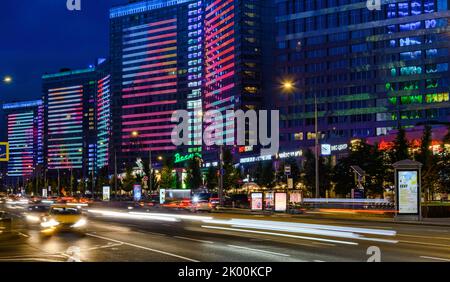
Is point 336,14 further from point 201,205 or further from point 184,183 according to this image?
point 201,205

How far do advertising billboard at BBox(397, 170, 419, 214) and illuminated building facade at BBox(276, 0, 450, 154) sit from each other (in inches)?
3232

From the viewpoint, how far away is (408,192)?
36.2 m

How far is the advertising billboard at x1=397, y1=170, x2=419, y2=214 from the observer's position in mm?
35375

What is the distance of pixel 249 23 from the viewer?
561 ft

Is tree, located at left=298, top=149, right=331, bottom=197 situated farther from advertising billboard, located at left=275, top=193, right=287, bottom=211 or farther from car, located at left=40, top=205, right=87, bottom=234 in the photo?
car, located at left=40, top=205, right=87, bottom=234

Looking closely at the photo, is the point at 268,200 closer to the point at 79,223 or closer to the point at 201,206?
the point at 201,206

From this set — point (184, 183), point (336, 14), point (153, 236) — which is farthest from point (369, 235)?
point (336, 14)

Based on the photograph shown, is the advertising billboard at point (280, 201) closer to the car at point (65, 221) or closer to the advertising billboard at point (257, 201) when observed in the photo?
the advertising billboard at point (257, 201)

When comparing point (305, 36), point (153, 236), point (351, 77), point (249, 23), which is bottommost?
point (153, 236)

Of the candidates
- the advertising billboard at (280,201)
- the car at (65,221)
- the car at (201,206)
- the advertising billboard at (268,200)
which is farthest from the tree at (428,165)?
the car at (65,221)

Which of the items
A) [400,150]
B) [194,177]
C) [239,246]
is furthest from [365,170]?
[194,177]

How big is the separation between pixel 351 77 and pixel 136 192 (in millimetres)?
69584

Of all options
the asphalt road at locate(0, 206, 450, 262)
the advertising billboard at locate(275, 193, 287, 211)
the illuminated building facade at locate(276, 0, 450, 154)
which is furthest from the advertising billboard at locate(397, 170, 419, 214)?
the illuminated building facade at locate(276, 0, 450, 154)
